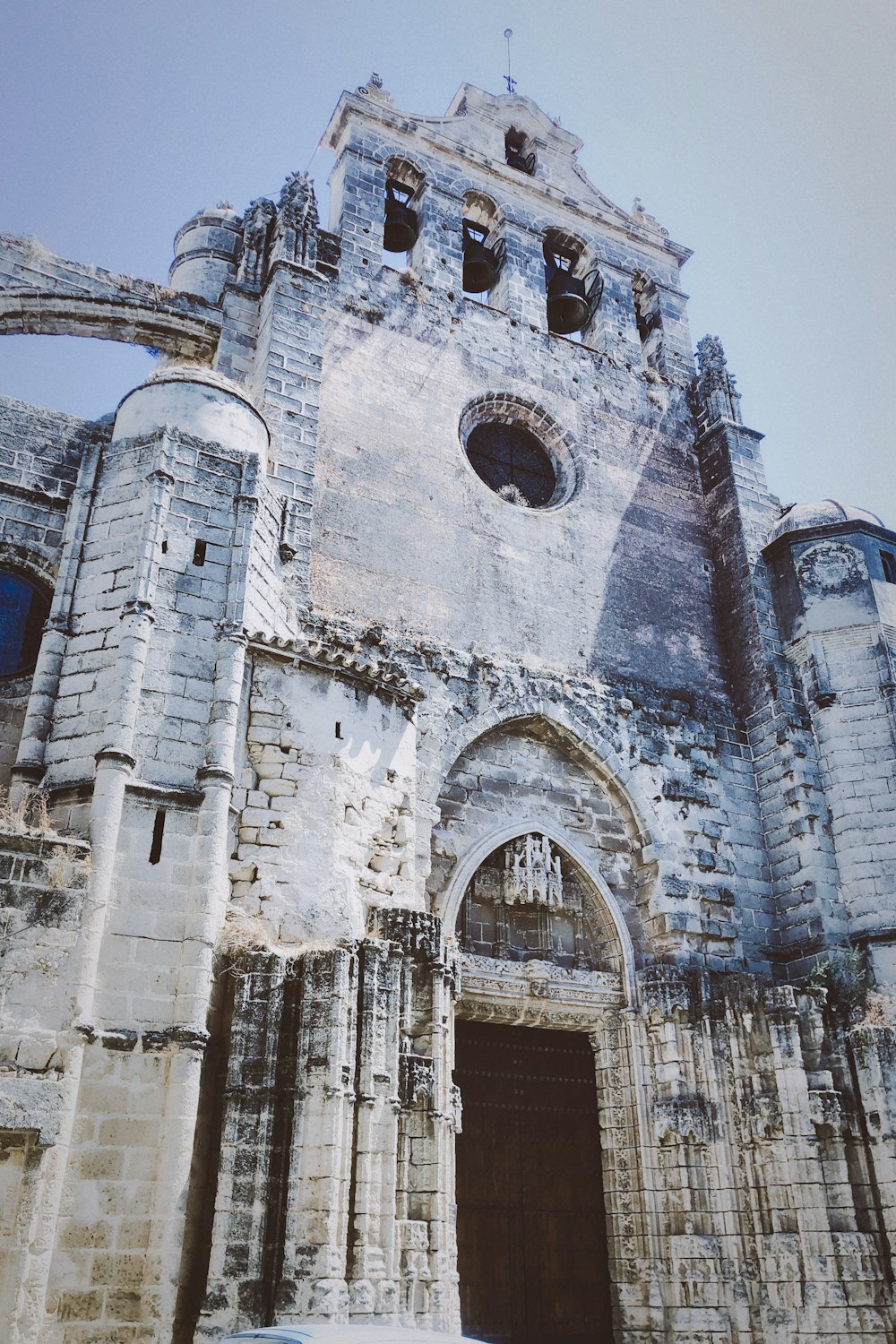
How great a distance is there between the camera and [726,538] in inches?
548

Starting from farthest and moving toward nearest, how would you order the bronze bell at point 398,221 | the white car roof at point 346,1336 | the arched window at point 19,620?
1. the bronze bell at point 398,221
2. the arched window at point 19,620
3. the white car roof at point 346,1336

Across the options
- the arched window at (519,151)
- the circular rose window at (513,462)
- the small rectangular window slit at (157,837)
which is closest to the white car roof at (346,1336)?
the small rectangular window slit at (157,837)

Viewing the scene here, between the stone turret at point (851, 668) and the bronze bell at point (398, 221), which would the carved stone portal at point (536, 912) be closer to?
the stone turret at point (851, 668)

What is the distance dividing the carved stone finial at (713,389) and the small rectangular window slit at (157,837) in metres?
9.90

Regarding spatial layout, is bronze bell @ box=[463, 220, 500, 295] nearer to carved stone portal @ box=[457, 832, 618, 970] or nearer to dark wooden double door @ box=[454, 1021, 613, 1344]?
carved stone portal @ box=[457, 832, 618, 970]

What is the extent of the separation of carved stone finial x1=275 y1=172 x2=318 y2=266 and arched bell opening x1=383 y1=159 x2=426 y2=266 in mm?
1589

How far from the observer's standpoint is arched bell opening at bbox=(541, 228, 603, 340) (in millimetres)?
15609

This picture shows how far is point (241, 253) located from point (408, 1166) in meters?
10.0

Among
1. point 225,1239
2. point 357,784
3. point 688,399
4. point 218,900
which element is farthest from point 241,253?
point 225,1239

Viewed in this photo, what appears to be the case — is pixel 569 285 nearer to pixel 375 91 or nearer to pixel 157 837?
pixel 375 91

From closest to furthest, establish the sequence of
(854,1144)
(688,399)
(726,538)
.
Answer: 1. (854,1144)
2. (726,538)
3. (688,399)

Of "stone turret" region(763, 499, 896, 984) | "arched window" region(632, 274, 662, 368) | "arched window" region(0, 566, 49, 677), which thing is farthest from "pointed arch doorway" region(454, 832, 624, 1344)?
"arched window" region(632, 274, 662, 368)

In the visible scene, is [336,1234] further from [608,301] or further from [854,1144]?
[608,301]

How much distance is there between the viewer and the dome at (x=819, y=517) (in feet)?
42.9
